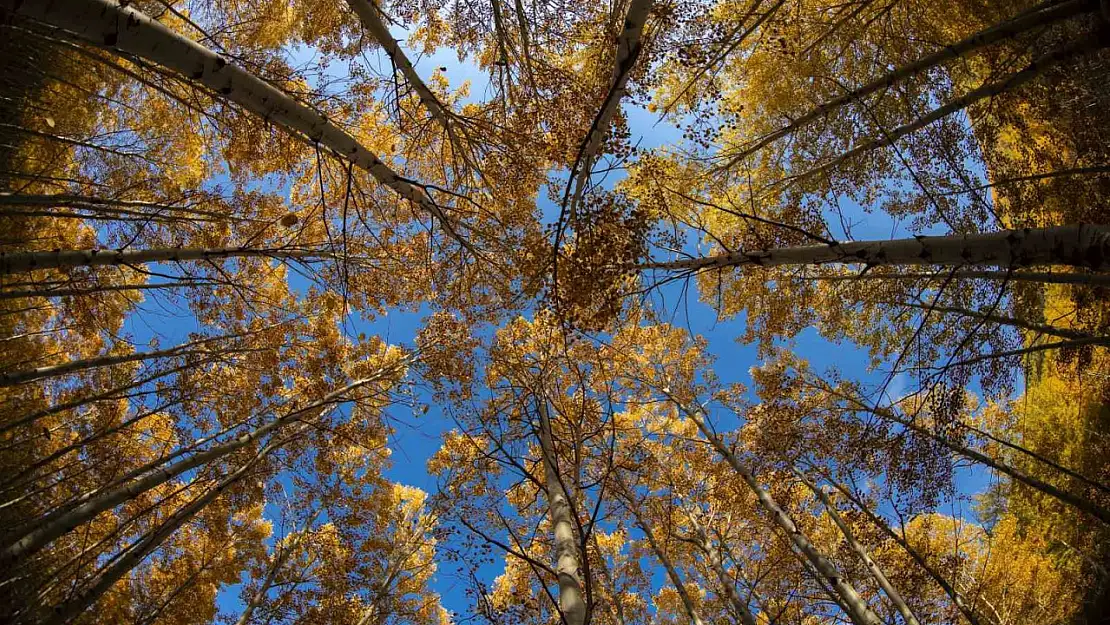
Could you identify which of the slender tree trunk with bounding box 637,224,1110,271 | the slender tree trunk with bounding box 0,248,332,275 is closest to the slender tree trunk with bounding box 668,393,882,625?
the slender tree trunk with bounding box 637,224,1110,271

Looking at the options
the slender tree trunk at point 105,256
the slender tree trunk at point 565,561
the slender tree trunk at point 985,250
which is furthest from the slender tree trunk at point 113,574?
the slender tree trunk at point 985,250

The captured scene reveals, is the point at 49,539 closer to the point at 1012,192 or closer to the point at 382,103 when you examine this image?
the point at 382,103

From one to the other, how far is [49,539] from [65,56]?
4.97m

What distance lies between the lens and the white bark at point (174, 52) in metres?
1.72

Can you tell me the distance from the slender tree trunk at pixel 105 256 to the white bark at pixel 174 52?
60.1 inches

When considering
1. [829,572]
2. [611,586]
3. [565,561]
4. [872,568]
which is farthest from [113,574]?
[872,568]

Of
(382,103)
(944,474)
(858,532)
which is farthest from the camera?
(858,532)

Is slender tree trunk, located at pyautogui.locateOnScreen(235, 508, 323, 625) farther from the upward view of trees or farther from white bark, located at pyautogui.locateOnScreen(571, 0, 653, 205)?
white bark, located at pyautogui.locateOnScreen(571, 0, 653, 205)

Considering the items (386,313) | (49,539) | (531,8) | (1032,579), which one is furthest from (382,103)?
(1032,579)

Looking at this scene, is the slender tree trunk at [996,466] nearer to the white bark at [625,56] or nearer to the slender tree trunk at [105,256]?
the white bark at [625,56]

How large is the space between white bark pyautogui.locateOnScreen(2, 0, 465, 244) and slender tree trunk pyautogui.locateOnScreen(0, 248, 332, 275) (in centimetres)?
153

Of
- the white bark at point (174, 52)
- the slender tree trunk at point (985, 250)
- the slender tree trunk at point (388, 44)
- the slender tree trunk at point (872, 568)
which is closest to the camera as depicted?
the white bark at point (174, 52)

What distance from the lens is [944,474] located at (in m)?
4.18

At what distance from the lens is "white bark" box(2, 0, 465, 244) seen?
5.65 feet
